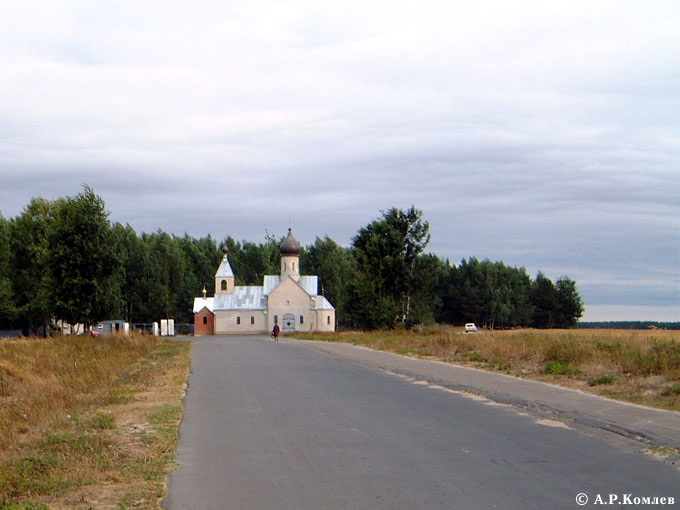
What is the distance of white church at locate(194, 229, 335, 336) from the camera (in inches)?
3187

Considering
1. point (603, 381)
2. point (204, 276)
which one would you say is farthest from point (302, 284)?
point (603, 381)

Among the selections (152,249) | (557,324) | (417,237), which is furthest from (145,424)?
(557,324)

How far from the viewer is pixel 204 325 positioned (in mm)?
84000

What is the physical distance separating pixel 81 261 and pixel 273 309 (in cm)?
4285

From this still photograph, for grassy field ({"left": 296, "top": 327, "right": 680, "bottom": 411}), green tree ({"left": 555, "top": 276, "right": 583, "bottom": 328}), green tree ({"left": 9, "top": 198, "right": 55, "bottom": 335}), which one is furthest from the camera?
green tree ({"left": 555, "top": 276, "right": 583, "bottom": 328})

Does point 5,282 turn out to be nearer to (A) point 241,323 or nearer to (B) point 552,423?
(A) point 241,323

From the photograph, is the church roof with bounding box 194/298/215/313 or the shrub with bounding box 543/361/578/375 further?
the church roof with bounding box 194/298/215/313

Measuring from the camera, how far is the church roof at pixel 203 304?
275 ft

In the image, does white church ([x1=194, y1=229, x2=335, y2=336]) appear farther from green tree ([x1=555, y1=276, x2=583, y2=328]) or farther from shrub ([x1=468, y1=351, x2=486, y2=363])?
shrub ([x1=468, y1=351, x2=486, y2=363])

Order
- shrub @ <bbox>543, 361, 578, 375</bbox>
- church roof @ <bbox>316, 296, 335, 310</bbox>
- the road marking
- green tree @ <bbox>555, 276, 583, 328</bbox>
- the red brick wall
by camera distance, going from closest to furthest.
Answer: the road marking < shrub @ <bbox>543, 361, 578, 375</bbox> < church roof @ <bbox>316, 296, 335, 310</bbox> < the red brick wall < green tree @ <bbox>555, 276, 583, 328</bbox>

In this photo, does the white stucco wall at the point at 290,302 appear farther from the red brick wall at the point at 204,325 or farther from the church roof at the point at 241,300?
the red brick wall at the point at 204,325

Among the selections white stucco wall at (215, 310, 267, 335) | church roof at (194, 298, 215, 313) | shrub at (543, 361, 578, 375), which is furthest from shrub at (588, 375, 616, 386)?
church roof at (194, 298, 215, 313)

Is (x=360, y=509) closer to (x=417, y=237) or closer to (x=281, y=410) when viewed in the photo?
(x=281, y=410)

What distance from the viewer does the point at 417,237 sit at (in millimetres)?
62219
